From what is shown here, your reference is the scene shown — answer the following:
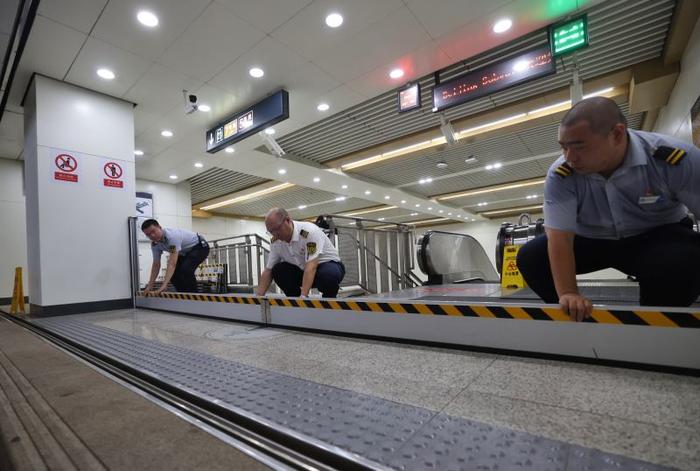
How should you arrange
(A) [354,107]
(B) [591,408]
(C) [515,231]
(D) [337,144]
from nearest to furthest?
(B) [591,408] < (C) [515,231] < (A) [354,107] < (D) [337,144]

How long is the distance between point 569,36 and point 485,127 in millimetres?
3598

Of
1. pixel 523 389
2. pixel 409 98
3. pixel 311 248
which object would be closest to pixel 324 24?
pixel 409 98

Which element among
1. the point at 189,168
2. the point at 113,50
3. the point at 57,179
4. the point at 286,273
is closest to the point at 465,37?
the point at 286,273

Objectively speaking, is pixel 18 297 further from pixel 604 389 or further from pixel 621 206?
pixel 621 206

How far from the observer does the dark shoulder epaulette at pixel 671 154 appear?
149 centimetres

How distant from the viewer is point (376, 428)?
122cm

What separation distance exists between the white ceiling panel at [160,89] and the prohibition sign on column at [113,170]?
1.26m

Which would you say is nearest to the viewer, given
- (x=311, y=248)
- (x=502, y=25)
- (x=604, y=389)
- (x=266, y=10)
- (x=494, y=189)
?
(x=604, y=389)

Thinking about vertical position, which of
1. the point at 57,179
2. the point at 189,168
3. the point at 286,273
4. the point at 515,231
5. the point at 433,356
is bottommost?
the point at 433,356

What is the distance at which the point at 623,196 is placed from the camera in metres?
1.65

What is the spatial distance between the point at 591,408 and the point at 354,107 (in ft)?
23.0

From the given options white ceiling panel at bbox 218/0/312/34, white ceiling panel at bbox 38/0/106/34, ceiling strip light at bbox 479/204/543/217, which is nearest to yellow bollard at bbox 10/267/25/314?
white ceiling panel at bbox 38/0/106/34

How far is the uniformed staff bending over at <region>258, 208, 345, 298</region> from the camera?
3.46 metres

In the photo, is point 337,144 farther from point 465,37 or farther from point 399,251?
point 465,37
